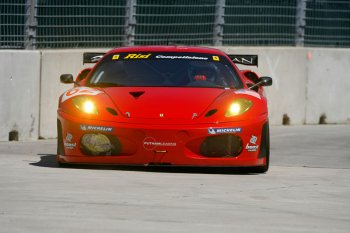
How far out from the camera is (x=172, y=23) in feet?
57.5

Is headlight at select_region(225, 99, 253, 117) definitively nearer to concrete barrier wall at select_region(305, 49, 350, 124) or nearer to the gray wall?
the gray wall

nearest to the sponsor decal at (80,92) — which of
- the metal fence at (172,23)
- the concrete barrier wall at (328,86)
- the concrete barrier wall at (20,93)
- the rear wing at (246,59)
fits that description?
the rear wing at (246,59)

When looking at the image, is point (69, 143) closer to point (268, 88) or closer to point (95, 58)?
point (95, 58)

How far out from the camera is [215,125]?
33.4 ft

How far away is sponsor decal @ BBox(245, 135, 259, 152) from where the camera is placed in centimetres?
1031

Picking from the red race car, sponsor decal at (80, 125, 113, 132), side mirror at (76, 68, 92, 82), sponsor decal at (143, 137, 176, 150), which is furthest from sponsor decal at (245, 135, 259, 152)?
side mirror at (76, 68, 92, 82)

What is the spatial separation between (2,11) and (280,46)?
5979 mm

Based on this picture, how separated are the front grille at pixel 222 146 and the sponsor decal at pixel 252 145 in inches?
2.8

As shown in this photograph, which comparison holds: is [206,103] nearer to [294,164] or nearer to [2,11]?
[294,164]

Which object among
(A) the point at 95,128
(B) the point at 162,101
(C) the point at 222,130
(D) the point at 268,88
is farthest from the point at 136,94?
(D) the point at 268,88

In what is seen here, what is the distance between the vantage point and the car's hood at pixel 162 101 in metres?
10.3

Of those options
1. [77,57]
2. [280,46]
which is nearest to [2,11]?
[77,57]

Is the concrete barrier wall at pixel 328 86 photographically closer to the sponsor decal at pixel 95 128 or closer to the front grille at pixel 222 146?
the front grille at pixel 222 146

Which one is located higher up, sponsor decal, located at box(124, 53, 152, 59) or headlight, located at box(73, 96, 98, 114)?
sponsor decal, located at box(124, 53, 152, 59)
